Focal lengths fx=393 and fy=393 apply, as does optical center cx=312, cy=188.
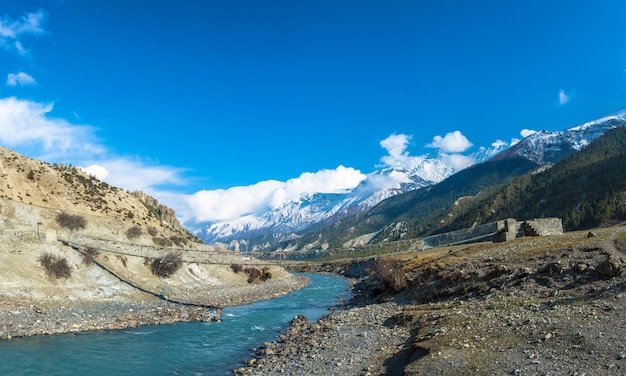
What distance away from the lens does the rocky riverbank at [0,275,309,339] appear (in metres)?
27.4

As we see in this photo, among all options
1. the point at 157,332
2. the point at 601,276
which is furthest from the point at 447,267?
the point at 157,332

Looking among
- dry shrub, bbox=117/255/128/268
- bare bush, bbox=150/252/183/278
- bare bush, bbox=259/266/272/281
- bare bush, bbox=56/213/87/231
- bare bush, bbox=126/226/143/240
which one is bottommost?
bare bush, bbox=259/266/272/281

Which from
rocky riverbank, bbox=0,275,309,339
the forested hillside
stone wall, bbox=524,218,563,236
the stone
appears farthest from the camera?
the forested hillside

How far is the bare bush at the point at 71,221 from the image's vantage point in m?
52.8

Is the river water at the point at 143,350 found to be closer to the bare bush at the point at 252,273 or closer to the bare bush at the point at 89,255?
the bare bush at the point at 89,255

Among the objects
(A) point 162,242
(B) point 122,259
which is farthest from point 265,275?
(B) point 122,259

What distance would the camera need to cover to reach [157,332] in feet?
99.1

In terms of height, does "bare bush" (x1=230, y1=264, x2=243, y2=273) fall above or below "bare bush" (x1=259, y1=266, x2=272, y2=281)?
above

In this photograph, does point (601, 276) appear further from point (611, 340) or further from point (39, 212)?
point (39, 212)

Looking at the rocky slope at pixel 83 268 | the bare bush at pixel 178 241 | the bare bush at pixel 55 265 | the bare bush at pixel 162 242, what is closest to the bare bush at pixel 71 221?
the rocky slope at pixel 83 268

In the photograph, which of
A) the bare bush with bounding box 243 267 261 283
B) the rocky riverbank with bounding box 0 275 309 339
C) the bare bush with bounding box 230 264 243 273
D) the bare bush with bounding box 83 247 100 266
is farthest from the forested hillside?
the bare bush with bounding box 83 247 100 266

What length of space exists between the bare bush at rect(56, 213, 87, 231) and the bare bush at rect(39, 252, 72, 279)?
14489mm

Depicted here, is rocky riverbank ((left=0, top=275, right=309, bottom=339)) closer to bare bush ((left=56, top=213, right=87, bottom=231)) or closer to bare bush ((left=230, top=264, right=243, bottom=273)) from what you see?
bare bush ((left=56, top=213, right=87, bottom=231))

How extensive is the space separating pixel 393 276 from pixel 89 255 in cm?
3358
